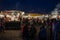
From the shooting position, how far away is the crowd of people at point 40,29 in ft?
13.3

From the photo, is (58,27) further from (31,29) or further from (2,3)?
(2,3)

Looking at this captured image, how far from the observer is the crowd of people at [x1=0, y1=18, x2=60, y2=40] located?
4.06 metres

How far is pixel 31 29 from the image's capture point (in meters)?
4.06

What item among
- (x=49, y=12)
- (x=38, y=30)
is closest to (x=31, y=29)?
(x=38, y=30)

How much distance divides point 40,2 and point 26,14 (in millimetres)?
307

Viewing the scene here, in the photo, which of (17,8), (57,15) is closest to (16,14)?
(17,8)

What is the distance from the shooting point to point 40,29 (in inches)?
160

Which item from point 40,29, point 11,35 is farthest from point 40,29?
point 11,35

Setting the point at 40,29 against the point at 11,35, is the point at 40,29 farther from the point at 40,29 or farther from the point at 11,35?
the point at 11,35

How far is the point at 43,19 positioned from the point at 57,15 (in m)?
0.24

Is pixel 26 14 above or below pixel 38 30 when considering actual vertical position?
above

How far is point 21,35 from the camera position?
4051 mm

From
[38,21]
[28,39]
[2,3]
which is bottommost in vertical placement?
[28,39]

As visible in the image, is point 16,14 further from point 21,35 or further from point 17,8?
point 21,35
